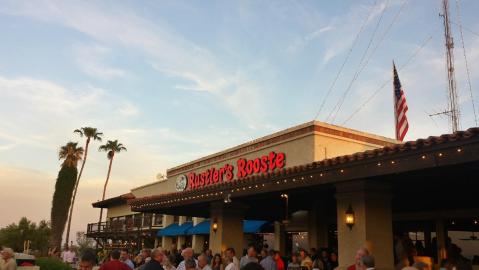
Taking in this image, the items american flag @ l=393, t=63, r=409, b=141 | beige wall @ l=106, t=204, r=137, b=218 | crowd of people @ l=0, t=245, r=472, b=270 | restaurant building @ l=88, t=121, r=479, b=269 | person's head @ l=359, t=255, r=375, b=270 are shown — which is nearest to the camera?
person's head @ l=359, t=255, r=375, b=270

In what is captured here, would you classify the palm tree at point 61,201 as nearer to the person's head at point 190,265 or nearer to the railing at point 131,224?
the railing at point 131,224

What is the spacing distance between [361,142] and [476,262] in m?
7.94

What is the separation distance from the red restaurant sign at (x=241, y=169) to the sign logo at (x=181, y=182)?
2.19ft

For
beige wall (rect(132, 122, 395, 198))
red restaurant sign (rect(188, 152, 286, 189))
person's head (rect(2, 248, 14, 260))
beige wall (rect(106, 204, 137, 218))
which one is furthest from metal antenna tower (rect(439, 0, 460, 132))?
beige wall (rect(106, 204, 137, 218))

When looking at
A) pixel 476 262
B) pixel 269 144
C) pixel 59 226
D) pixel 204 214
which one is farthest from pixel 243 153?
pixel 59 226

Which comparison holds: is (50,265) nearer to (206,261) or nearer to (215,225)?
(215,225)

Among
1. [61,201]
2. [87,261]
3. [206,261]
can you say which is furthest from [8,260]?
A: [61,201]

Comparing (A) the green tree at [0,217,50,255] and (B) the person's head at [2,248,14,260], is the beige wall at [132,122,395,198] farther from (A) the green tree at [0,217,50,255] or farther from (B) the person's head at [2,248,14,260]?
(A) the green tree at [0,217,50,255]

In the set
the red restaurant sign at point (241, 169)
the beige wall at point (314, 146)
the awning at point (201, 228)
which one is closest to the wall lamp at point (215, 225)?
the beige wall at point (314, 146)

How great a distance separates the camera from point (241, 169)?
22172 millimetres

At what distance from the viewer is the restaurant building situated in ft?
30.7

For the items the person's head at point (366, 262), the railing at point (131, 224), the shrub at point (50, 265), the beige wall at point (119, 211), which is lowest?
the shrub at point (50, 265)

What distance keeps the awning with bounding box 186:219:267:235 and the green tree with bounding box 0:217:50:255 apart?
18280mm

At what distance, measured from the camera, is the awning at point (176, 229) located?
27667 mm
